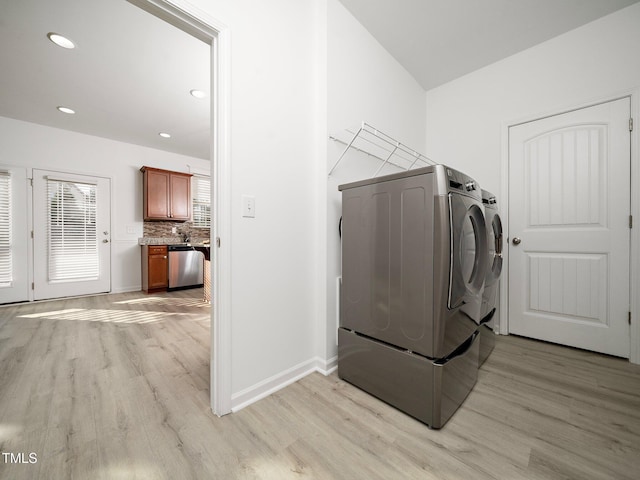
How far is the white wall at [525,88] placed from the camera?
1899 mm

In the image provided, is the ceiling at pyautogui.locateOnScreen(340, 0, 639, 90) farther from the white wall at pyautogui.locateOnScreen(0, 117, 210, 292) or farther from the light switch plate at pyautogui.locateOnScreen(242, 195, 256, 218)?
the white wall at pyautogui.locateOnScreen(0, 117, 210, 292)

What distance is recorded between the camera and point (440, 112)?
9.31ft

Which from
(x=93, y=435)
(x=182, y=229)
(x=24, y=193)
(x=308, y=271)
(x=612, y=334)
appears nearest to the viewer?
(x=93, y=435)

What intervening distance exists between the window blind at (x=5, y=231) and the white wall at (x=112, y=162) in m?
0.31

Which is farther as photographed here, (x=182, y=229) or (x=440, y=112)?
(x=182, y=229)

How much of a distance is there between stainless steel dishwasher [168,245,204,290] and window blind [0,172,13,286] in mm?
1891

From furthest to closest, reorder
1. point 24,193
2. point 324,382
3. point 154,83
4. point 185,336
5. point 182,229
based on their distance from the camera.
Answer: point 182,229 → point 24,193 → point 154,83 → point 185,336 → point 324,382

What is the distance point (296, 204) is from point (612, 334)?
8.47 ft

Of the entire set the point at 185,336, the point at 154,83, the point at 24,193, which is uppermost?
the point at 154,83

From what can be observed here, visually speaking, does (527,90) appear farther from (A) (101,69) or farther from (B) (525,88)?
(A) (101,69)

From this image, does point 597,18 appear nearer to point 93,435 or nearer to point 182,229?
point 93,435

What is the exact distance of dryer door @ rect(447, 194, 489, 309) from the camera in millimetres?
1144

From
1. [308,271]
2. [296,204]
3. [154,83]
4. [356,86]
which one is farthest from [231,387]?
[154,83]

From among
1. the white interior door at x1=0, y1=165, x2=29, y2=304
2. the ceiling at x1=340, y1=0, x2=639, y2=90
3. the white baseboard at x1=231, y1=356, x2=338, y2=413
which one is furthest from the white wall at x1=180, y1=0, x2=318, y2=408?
the white interior door at x1=0, y1=165, x2=29, y2=304
